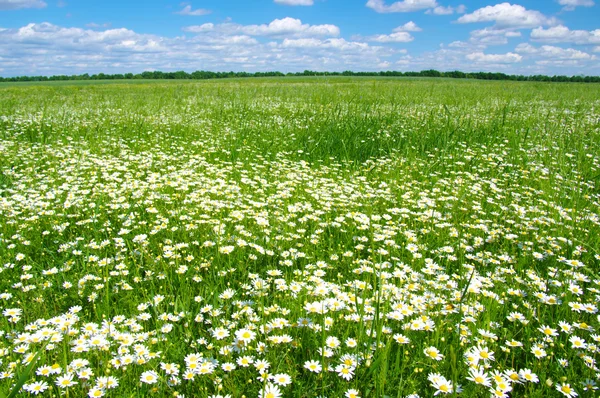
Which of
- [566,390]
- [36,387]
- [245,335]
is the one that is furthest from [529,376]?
[36,387]

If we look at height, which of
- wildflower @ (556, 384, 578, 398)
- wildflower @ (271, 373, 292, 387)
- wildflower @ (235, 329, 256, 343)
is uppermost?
wildflower @ (235, 329, 256, 343)

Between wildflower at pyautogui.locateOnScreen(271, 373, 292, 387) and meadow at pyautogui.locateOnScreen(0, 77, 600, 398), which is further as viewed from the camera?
meadow at pyautogui.locateOnScreen(0, 77, 600, 398)

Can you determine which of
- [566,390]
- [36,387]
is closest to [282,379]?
[36,387]

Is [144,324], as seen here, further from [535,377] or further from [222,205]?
[535,377]

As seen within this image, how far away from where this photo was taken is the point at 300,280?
3.13 m

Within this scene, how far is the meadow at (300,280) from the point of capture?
6.99 ft

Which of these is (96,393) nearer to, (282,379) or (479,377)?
(282,379)

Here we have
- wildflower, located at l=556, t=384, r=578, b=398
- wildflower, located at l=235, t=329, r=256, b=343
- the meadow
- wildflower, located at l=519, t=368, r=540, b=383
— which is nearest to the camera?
wildflower, located at l=556, t=384, r=578, b=398

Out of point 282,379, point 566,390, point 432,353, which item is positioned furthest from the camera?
point 432,353

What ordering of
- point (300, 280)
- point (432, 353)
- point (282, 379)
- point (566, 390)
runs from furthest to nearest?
point (300, 280)
point (432, 353)
point (282, 379)
point (566, 390)

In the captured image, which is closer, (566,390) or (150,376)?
(566,390)

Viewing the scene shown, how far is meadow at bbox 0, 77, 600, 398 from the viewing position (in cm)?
213

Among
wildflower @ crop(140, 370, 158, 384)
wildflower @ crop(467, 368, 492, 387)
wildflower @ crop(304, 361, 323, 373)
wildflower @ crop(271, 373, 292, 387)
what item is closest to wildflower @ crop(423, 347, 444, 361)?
wildflower @ crop(467, 368, 492, 387)

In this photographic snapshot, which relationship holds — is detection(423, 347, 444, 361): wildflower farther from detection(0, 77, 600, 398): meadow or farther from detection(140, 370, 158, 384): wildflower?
detection(140, 370, 158, 384): wildflower
